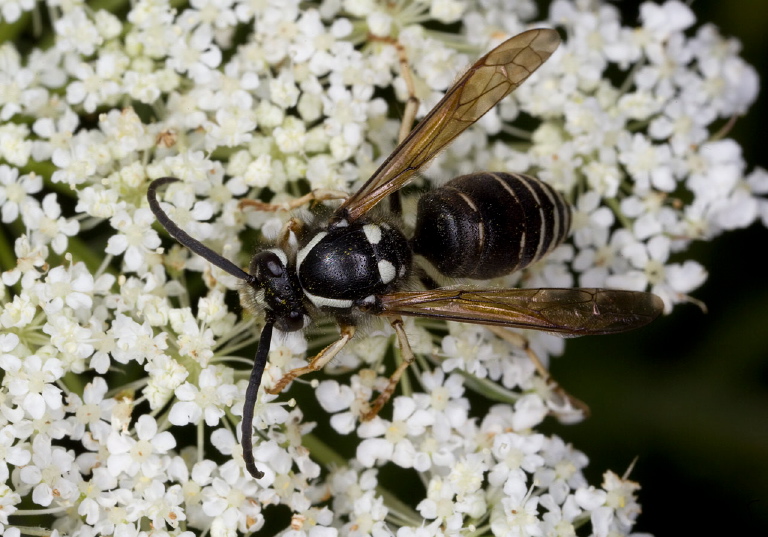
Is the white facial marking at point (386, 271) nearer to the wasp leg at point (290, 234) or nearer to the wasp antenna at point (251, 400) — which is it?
the wasp leg at point (290, 234)

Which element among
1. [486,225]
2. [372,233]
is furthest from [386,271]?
[486,225]

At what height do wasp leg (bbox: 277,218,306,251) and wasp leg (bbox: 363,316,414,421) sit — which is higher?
wasp leg (bbox: 277,218,306,251)

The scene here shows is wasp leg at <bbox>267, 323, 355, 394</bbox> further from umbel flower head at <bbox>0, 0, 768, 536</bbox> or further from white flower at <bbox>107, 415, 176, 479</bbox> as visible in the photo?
white flower at <bbox>107, 415, 176, 479</bbox>

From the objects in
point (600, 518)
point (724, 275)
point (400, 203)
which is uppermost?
point (400, 203)

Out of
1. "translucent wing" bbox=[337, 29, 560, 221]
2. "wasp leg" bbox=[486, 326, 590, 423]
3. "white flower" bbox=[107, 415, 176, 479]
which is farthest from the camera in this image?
"wasp leg" bbox=[486, 326, 590, 423]

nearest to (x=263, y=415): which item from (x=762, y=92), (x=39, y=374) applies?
(x=39, y=374)

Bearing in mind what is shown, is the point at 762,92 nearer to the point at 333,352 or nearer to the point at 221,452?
the point at 333,352

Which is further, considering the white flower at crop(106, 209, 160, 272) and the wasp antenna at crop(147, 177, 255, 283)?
the white flower at crop(106, 209, 160, 272)

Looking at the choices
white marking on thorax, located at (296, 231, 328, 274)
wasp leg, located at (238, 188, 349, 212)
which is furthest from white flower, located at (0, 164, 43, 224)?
white marking on thorax, located at (296, 231, 328, 274)
